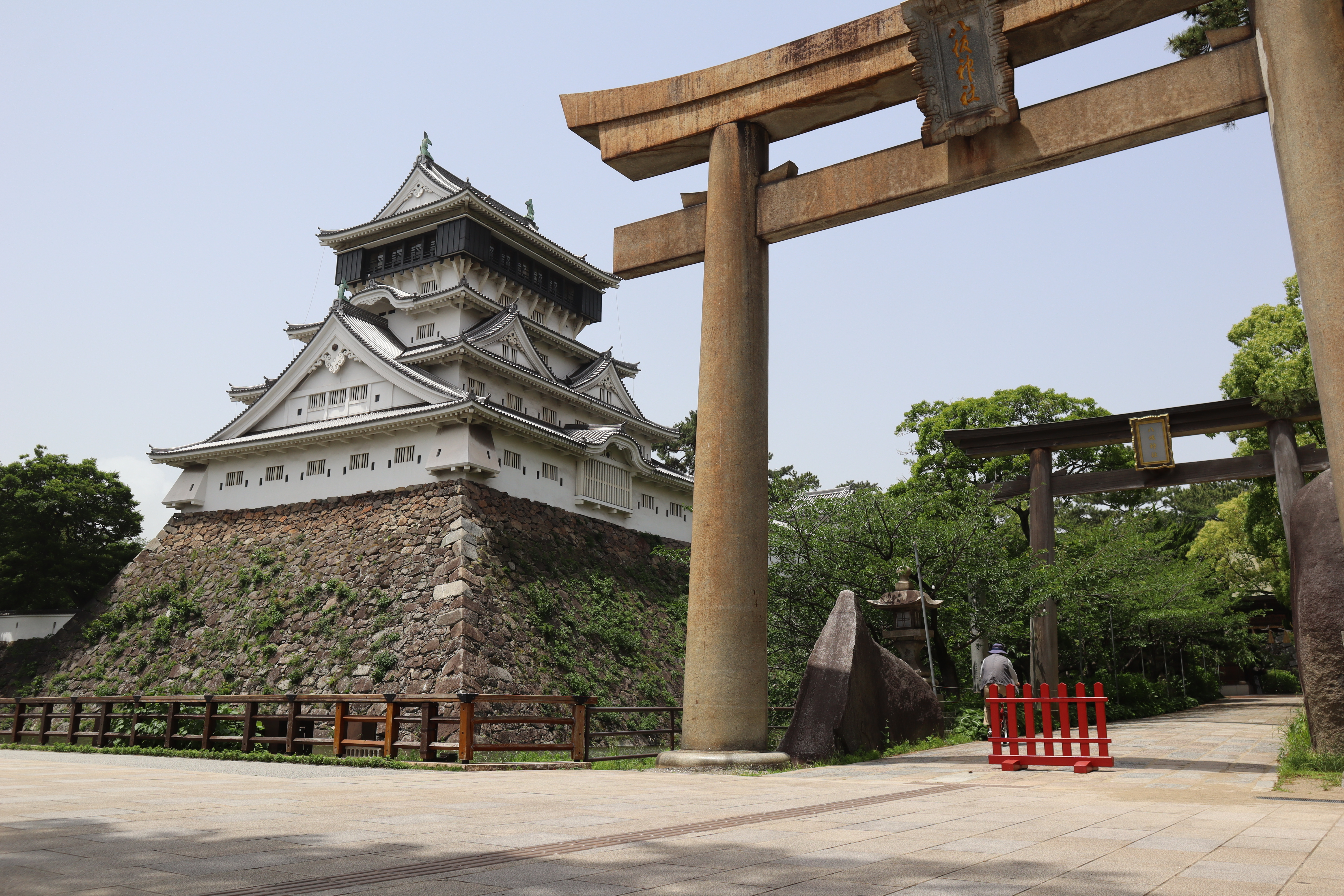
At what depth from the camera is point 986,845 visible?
4.51m

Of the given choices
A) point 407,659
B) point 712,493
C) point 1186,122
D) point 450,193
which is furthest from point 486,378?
point 1186,122

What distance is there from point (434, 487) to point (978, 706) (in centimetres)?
1443

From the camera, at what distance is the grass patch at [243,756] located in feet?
39.2

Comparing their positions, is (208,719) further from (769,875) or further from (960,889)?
(960,889)

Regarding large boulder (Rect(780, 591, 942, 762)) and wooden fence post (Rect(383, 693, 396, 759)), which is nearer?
large boulder (Rect(780, 591, 942, 762))

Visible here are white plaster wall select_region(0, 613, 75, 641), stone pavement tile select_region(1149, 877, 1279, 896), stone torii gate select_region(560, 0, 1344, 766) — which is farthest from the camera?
white plaster wall select_region(0, 613, 75, 641)

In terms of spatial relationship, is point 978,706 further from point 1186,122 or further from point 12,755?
point 12,755

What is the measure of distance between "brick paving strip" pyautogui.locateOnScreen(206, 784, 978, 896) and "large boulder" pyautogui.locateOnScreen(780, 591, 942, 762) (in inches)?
149

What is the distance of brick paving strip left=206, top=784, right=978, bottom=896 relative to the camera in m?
3.52

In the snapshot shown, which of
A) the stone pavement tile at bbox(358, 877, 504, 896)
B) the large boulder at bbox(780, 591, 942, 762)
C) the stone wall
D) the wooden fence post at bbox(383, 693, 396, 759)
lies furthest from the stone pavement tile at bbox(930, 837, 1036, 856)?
the stone wall

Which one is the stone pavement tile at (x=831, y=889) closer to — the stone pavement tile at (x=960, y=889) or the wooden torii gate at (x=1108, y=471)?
the stone pavement tile at (x=960, y=889)

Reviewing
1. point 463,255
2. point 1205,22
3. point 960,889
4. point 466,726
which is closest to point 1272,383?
point 1205,22

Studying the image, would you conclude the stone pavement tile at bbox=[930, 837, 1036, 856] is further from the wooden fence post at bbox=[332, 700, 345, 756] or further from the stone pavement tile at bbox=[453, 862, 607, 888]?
the wooden fence post at bbox=[332, 700, 345, 756]

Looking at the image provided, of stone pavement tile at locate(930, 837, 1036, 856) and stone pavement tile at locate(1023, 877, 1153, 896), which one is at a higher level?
stone pavement tile at locate(1023, 877, 1153, 896)
